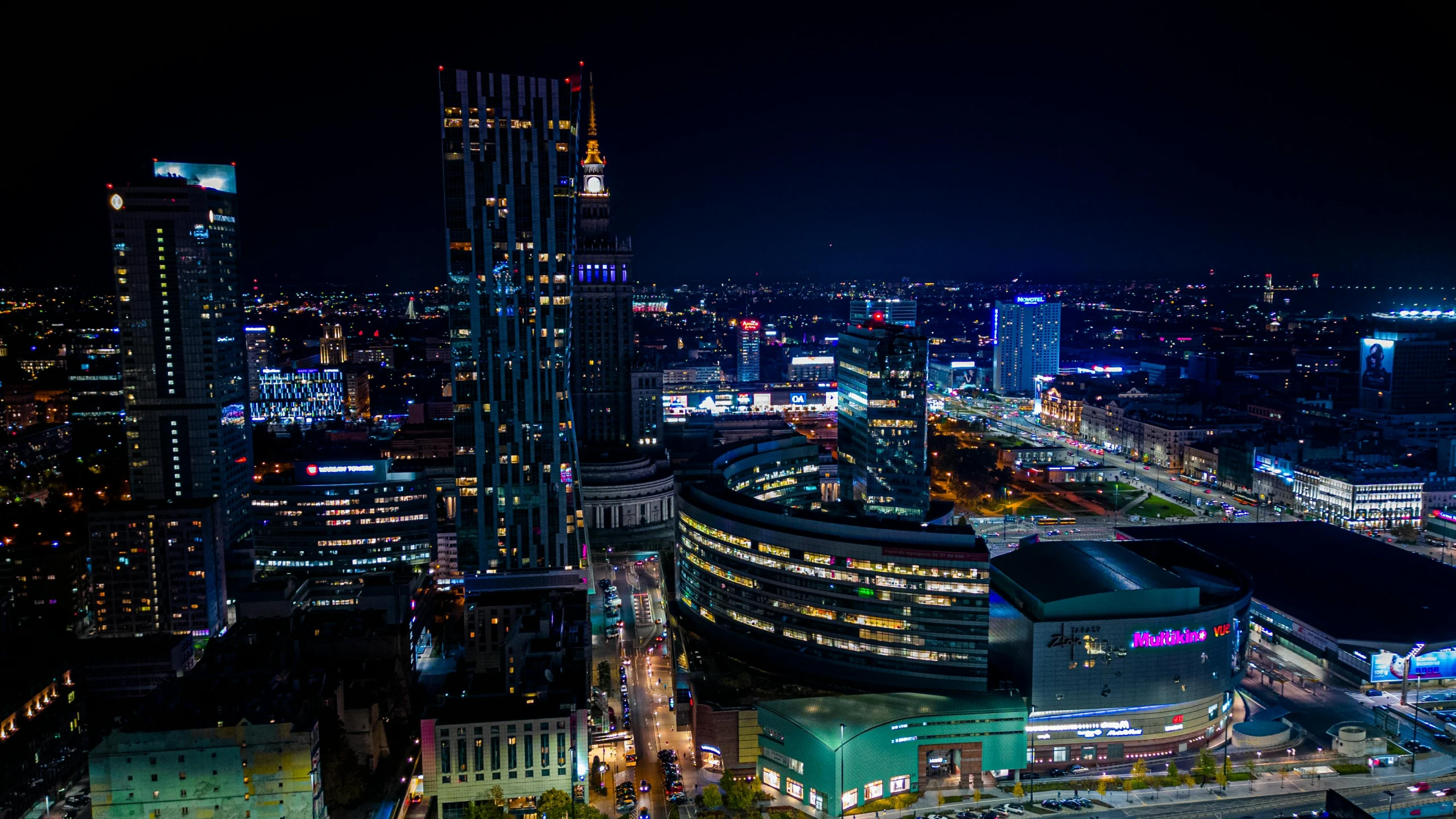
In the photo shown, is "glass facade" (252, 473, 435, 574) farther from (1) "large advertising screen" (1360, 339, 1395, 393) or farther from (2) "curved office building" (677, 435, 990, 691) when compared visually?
(1) "large advertising screen" (1360, 339, 1395, 393)

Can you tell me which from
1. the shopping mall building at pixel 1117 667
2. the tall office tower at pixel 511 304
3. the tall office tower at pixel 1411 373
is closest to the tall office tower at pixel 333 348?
the tall office tower at pixel 511 304

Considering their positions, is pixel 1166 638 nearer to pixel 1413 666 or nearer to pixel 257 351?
pixel 1413 666

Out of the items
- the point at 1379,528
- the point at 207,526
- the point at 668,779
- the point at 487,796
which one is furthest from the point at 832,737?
the point at 1379,528

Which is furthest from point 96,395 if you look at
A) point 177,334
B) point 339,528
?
point 339,528

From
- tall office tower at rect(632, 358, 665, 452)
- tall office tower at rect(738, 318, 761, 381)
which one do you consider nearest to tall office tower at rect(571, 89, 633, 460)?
tall office tower at rect(632, 358, 665, 452)

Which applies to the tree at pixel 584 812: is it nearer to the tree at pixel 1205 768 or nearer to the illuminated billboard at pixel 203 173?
the tree at pixel 1205 768

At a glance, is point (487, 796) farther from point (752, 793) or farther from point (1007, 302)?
point (1007, 302)
